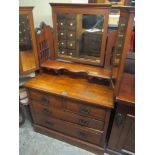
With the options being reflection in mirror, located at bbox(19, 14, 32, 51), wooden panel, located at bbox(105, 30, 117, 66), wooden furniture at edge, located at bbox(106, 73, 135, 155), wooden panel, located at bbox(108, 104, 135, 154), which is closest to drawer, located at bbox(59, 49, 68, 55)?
reflection in mirror, located at bbox(19, 14, 32, 51)

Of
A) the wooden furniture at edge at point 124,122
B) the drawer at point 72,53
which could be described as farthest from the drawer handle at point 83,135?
the drawer at point 72,53

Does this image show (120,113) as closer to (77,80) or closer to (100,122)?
(100,122)

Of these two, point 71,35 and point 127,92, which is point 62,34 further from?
point 127,92

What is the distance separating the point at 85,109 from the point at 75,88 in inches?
8.8

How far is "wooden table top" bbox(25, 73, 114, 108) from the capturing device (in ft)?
4.20

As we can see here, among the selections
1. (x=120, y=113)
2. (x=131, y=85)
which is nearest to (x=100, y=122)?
(x=120, y=113)

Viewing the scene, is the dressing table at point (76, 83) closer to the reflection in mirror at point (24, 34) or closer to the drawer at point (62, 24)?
the drawer at point (62, 24)

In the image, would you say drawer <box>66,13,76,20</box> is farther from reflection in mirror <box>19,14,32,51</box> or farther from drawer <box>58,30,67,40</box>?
reflection in mirror <box>19,14,32,51</box>

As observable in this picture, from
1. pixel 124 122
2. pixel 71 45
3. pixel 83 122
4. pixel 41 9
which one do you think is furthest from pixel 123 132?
pixel 41 9

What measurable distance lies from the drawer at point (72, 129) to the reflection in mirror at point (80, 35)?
722 mm
